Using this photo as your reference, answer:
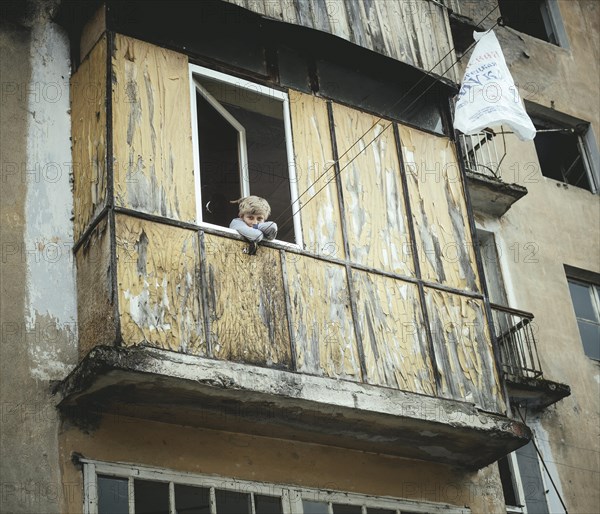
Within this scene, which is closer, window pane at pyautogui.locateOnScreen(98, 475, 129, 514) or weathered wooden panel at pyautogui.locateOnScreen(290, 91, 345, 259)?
window pane at pyautogui.locateOnScreen(98, 475, 129, 514)

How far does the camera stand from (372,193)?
12.9 meters

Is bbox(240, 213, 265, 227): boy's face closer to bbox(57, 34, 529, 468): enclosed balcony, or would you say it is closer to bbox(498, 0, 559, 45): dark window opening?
bbox(57, 34, 529, 468): enclosed balcony

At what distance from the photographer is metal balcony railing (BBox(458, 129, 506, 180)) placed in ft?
57.4

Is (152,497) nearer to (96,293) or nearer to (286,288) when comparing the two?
(96,293)

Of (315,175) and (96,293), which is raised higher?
(315,175)

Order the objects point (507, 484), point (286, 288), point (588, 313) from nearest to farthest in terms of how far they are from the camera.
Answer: point (286, 288) < point (507, 484) < point (588, 313)

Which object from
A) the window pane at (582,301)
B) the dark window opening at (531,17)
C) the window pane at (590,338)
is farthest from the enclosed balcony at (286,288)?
the dark window opening at (531,17)

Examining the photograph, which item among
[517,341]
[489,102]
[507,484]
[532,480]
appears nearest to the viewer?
[489,102]

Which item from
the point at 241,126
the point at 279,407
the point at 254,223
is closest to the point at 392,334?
the point at 279,407

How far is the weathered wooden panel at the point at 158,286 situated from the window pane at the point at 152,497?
50.1 inches

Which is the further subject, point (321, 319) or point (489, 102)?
point (489, 102)

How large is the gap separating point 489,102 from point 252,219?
3.35 meters

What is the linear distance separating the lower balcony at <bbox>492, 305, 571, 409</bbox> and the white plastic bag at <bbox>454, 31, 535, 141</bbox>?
10.8 ft

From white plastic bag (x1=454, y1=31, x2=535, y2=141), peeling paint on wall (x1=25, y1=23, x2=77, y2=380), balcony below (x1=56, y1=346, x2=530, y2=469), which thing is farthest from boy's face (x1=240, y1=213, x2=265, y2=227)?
white plastic bag (x1=454, y1=31, x2=535, y2=141)
